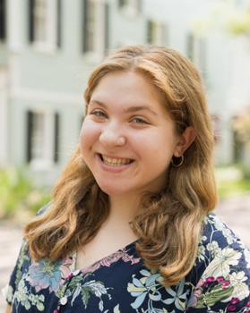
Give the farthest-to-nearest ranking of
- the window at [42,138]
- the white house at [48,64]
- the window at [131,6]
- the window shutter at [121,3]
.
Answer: the window at [131,6] < the window shutter at [121,3] < the window at [42,138] < the white house at [48,64]

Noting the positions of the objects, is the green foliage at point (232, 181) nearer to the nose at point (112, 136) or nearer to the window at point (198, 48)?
the window at point (198, 48)

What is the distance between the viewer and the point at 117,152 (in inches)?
76.5

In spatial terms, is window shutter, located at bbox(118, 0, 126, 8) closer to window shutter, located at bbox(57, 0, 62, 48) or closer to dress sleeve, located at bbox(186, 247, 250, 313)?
window shutter, located at bbox(57, 0, 62, 48)

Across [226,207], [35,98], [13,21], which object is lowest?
[226,207]

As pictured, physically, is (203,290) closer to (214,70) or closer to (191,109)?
(191,109)

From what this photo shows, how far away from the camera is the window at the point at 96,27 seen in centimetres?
1697

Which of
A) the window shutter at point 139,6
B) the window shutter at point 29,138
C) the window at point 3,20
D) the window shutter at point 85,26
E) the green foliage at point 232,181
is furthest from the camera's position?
the window shutter at point 139,6

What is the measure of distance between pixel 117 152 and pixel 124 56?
0.95 feet

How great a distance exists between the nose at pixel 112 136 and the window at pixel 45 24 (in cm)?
1371

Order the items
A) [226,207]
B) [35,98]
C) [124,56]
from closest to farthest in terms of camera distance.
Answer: [124,56] < [226,207] < [35,98]

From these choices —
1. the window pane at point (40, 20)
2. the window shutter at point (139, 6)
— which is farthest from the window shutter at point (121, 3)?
the window pane at point (40, 20)

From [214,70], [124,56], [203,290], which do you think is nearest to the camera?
[203,290]

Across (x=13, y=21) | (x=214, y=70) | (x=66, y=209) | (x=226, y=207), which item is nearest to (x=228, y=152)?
(x=214, y=70)

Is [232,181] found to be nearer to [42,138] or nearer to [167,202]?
[42,138]
